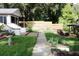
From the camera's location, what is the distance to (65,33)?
1398 centimetres

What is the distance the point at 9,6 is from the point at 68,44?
45.0 inches

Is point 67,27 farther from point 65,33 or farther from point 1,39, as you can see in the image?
point 1,39

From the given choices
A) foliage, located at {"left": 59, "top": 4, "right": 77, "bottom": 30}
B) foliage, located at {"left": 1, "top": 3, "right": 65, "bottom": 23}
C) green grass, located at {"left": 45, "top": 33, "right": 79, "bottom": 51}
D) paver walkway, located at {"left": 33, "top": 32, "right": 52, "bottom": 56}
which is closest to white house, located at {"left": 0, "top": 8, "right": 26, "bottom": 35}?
foliage, located at {"left": 1, "top": 3, "right": 65, "bottom": 23}

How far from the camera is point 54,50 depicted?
14.0 meters

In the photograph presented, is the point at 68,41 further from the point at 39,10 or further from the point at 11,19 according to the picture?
the point at 11,19

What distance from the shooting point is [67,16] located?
13.9 metres

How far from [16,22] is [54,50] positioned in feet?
2.54

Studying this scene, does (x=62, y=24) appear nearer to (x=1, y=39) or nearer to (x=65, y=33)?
(x=65, y=33)

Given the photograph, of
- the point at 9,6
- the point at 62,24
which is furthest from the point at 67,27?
the point at 9,6

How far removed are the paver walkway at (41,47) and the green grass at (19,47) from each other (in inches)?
3.0

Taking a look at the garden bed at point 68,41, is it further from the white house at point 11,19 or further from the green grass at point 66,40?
the white house at point 11,19

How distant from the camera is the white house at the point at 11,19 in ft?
45.8

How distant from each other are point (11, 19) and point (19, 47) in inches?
18.7

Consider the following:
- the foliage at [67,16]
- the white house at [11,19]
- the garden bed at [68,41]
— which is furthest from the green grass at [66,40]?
the white house at [11,19]
